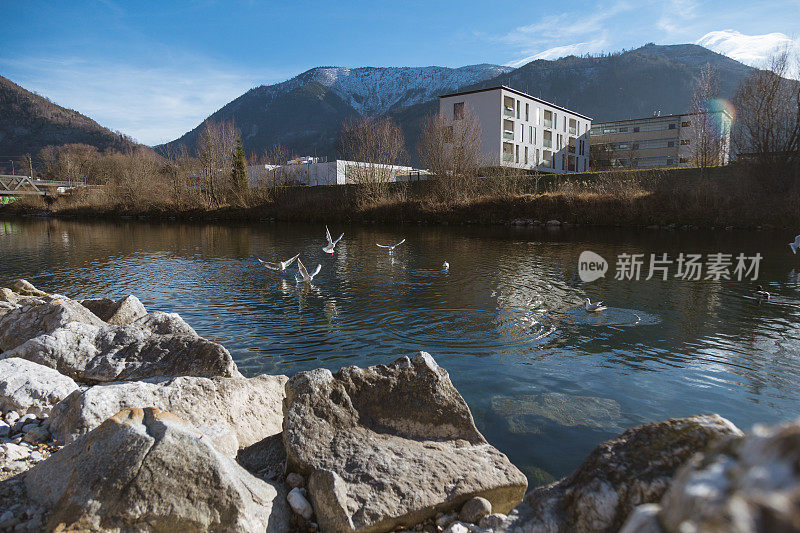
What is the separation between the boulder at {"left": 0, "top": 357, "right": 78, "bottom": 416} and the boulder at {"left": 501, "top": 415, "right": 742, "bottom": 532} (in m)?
5.15

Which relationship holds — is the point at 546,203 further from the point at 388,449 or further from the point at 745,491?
the point at 745,491

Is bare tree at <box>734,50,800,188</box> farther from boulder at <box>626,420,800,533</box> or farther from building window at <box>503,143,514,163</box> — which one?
boulder at <box>626,420,800,533</box>

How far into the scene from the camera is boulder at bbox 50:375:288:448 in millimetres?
4938

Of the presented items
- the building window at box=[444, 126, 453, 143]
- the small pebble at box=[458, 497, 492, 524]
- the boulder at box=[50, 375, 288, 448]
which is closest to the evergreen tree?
the building window at box=[444, 126, 453, 143]

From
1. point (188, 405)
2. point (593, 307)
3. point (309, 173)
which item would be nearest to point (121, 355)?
point (188, 405)

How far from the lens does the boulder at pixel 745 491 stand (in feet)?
3.29

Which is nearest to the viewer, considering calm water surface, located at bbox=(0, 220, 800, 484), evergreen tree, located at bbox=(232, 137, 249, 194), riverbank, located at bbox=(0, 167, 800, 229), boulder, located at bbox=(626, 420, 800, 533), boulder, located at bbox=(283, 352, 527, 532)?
boulder, located at bbox=(626, 420, 800, 533)

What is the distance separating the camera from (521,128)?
77375 mm

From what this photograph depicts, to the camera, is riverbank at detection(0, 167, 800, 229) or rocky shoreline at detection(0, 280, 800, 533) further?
riverbank at detection(0, 167, 800, 229)

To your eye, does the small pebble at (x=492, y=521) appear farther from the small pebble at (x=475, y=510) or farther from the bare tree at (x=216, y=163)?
the bare tree at (x=216, y=163)

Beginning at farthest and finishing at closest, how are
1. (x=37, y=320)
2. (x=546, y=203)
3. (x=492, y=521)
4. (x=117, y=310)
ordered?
(x=546, y=203) → (x=117, y=310) → (x=37, y=320) → (x=492, y=521)

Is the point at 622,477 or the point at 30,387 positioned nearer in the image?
the point at 622,477

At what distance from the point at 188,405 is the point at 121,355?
2450 millimetres

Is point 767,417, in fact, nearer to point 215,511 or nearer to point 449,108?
point 215,511
